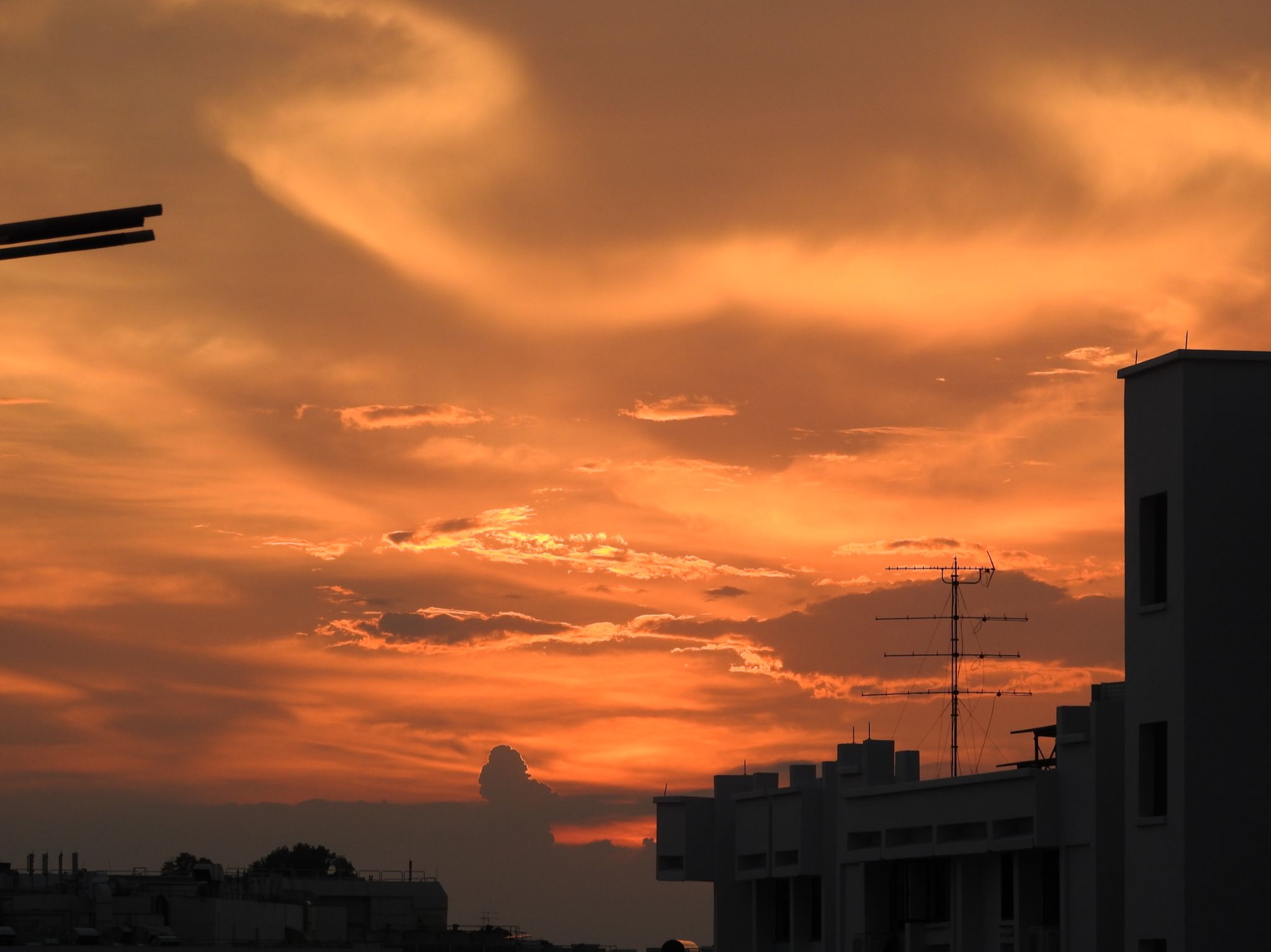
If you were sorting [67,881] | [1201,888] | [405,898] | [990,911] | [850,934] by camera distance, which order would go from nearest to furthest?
[1201,888]
[990,911]
[850,934]
[67,881]
[405,898]

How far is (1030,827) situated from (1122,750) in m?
4.23

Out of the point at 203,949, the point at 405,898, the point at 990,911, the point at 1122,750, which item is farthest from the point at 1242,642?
the point at 405,898

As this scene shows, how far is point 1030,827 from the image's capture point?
52375mm

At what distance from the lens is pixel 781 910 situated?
69.0 meters

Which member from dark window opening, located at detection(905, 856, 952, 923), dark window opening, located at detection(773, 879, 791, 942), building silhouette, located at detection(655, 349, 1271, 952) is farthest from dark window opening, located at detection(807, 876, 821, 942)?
building silhouette, located at detection(655, 349, 1271, 952)

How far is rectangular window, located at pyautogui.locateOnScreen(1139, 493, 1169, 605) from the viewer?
4756 centimetres

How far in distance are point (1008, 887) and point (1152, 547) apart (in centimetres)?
1252

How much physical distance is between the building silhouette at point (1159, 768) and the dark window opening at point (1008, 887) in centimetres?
6

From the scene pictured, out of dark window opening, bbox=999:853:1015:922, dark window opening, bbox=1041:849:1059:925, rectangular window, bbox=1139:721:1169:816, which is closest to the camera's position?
rectangular window, bbox=1139:721:1169:816

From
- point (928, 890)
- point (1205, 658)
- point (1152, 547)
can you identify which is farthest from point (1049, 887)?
point (1152, 547)

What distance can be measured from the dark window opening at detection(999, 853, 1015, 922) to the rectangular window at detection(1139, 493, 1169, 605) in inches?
411

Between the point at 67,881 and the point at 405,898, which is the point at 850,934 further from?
the point at 405,898

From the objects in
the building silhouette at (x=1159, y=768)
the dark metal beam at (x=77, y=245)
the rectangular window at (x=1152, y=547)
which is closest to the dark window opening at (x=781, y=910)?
the building silhouette at (x=1159, y=768)

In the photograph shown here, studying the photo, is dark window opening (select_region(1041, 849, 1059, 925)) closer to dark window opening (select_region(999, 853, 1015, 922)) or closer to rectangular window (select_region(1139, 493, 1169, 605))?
dark window opening (select_region(999, 853, 1015, 922))
